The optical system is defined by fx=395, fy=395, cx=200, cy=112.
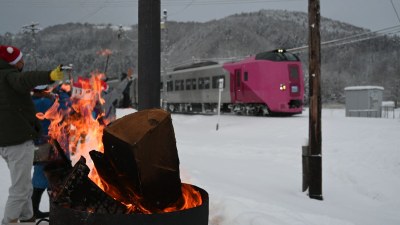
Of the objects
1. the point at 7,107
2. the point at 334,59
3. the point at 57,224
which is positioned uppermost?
the point at 334,59

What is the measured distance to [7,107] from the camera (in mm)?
3912

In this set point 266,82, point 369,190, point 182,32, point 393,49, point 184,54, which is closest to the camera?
point 369,190

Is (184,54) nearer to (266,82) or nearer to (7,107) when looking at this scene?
(266,82)

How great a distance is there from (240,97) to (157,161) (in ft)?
63.9

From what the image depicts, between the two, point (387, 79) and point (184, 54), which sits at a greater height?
point (184, 54)

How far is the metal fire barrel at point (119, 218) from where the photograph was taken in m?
2.60

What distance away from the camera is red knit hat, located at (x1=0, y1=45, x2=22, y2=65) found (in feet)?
13.3

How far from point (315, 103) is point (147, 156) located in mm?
5085

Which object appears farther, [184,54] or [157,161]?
Answer: [184,54]

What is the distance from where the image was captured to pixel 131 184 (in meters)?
2.95

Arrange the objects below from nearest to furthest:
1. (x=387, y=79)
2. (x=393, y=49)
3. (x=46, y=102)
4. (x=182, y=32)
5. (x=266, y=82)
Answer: (x=46, y=102)
(x=266, y=82)
(x=387, y=79)
(x=393, y=49)
(x=182, y=32)

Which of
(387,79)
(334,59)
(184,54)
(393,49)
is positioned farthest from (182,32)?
(387,79)

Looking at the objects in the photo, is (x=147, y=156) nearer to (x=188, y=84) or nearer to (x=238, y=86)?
(x=238, y=86)

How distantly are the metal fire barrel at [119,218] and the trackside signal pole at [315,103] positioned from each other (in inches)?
194
